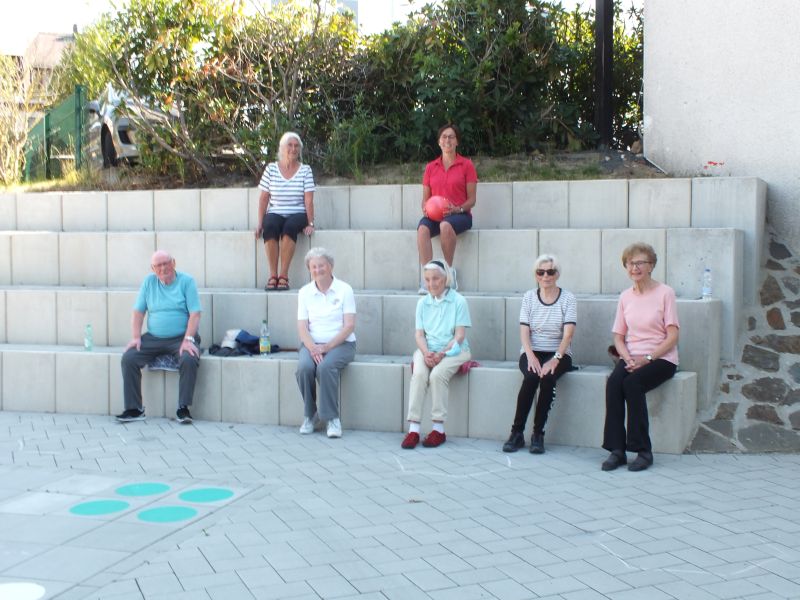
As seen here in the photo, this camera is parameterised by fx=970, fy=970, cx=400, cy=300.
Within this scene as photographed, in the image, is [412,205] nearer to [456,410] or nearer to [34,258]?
[456,410]

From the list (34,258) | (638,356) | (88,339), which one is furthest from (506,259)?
(34,258)

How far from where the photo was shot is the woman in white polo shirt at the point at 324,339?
687 centimetres

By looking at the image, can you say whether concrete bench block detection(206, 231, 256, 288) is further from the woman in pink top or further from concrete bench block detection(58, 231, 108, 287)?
the woman in pink top

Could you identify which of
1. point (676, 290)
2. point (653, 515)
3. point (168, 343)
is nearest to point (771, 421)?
point (676, 290)

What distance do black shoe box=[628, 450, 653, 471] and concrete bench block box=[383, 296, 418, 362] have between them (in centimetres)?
220

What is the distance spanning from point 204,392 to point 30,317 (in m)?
2.14

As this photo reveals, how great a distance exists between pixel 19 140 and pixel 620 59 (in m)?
7.81

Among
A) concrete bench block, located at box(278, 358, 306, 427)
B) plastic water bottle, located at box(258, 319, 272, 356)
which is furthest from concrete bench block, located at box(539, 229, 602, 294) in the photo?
plastic water bottle, located at box(258, 319, 272, 356)

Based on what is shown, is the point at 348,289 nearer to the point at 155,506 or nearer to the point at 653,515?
the point at 155,506

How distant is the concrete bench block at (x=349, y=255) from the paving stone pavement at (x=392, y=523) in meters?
2.03

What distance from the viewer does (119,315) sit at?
27.4ft

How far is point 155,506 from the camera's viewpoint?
5035 millimetres

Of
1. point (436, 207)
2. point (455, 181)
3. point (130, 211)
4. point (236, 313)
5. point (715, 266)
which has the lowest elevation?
point (236, 313)

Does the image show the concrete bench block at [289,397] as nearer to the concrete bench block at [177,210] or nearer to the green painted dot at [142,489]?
the green painted dot at [142,489]
